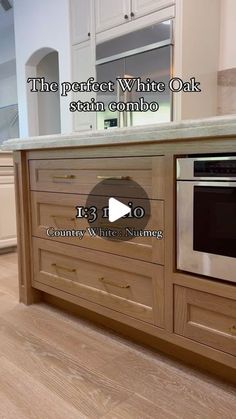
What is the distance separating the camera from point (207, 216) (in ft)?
3.71

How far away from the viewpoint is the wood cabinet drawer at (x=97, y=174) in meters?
1.24

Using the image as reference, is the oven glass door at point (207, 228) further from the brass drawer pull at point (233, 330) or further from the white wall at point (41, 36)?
the white wall at point (41, 36)

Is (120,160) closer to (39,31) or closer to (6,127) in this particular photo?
(39,31)

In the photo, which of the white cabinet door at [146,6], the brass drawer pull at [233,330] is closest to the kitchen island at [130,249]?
the brass drawer pull at [233,330]

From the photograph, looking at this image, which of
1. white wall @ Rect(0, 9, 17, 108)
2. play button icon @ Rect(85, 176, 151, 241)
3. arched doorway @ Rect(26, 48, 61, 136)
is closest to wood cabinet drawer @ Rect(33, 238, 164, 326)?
play button icon @ Rect(85, 176, 151, 241)

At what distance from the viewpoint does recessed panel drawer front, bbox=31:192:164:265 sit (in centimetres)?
126

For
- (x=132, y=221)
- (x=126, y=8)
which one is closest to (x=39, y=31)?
(x=126, y=8)

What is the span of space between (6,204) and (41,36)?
7.16 ft

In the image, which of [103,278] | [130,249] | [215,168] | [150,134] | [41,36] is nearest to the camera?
[215,168]

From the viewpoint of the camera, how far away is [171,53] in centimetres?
249

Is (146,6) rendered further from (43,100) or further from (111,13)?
(43,100)

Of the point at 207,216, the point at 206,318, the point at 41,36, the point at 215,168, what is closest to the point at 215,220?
the point at 207,216

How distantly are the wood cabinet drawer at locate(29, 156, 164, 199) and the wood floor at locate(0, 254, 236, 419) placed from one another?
2.09ft

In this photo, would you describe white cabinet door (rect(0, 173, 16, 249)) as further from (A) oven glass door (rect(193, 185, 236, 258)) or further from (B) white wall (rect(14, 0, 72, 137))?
(A) oven glass door (rect(193, 185, 236, 258))
